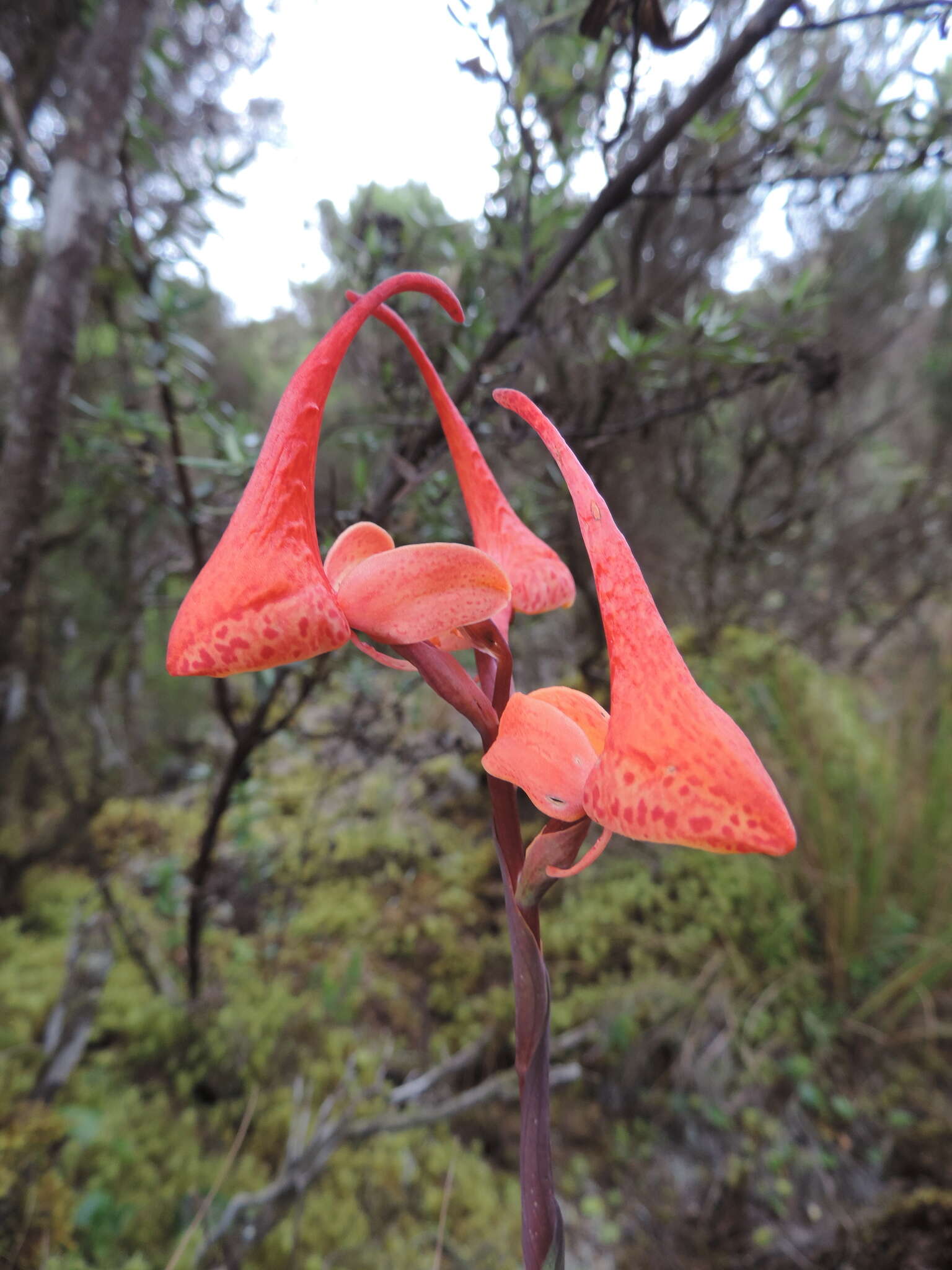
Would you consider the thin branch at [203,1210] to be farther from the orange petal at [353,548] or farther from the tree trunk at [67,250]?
the tree trunk at [67,250]

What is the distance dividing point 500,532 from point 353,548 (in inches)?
3.5

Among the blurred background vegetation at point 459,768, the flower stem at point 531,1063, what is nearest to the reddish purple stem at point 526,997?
the flower stem at point 531,1063

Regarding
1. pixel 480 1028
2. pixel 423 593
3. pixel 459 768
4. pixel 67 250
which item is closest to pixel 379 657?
pixel 423 593

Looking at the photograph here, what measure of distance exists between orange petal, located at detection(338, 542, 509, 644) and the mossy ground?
0.65 meters

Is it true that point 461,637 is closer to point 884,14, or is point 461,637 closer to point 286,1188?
point 884,14

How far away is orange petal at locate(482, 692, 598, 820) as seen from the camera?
22 cm

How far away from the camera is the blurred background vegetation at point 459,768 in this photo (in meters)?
0.74

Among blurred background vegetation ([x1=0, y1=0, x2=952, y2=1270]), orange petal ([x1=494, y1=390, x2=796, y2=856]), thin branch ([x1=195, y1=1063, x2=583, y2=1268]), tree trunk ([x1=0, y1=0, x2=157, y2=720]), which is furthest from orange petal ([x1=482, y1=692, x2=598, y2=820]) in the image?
tree trunk ([x1=0, y1=0, x2=157, y2=720])

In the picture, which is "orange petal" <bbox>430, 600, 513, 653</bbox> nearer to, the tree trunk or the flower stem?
the flower stem

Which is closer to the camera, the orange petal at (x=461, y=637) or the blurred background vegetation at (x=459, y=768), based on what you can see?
the orange petal at (x=461, y=637)

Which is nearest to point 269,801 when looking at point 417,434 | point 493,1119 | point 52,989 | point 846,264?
point 52,989

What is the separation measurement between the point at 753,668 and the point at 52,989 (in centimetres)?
182

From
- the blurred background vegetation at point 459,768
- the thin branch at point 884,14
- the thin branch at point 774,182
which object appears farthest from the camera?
the blurred background vegetation at point 459,768

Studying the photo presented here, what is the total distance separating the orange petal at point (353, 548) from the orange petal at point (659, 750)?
0.11m
